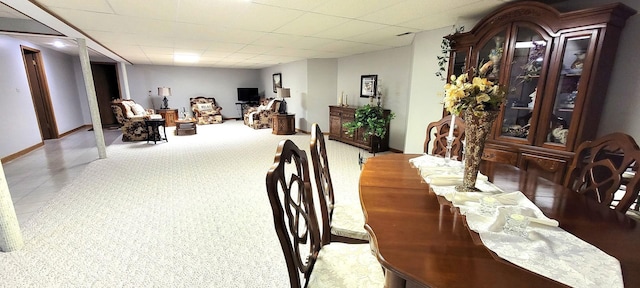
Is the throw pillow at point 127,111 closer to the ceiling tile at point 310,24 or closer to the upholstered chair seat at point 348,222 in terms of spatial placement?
the ceiling tile at point 310,24

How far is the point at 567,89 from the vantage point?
2.13m

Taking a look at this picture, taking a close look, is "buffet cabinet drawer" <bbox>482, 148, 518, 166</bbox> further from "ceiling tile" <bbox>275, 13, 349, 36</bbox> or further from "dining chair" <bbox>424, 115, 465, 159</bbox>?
"ceiling tile" <bbox>275, 13, 349, 36</bbox>

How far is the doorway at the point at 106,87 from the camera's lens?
811cm

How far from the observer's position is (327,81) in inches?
273

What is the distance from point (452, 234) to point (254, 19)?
9.91ft

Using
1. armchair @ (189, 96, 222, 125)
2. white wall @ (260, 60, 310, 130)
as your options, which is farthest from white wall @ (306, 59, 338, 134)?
armchair @ (189, 96, 222, 125)

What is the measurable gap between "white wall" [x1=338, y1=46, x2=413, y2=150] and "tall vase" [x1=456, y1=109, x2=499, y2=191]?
333 centimetres

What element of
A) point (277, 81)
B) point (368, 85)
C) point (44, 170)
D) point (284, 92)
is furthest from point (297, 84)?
point (44, 170)

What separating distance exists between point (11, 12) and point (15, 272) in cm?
342

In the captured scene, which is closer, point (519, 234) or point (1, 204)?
point (519, 234)

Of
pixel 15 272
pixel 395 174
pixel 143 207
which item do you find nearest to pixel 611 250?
pixel 395 174

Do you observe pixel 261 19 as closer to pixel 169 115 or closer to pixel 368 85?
pixel 368 85

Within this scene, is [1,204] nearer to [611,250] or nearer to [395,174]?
[395,174]

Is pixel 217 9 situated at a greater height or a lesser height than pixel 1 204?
greater
